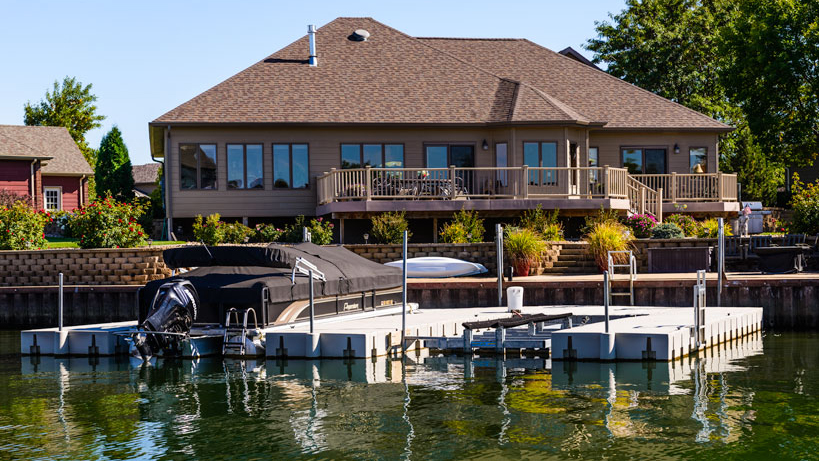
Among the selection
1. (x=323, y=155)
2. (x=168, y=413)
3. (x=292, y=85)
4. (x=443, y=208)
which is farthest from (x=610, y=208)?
(x=168, y=413)

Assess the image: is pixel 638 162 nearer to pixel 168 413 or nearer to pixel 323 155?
pixel 323 155

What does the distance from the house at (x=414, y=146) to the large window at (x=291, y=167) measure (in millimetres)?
35

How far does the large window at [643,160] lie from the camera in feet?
123

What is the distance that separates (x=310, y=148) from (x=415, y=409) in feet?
70.8

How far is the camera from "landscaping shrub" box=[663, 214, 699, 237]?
3105cm

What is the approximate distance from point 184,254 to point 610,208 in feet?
49.8

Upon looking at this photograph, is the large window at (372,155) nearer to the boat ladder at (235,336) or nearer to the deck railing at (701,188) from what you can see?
the deck railing at (701,188)

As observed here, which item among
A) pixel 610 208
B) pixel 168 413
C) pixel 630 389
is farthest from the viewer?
pixel 610 208

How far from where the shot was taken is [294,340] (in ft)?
63.2

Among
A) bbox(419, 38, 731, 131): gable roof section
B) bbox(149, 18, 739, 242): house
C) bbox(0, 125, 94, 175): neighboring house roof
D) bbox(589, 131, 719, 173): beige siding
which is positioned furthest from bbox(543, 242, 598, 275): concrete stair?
bbox(0, 125, 94, 175): neighboring house roof

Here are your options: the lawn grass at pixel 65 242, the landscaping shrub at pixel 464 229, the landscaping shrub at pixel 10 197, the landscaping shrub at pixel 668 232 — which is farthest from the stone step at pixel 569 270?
the landscaping shrub at pixel 10 197

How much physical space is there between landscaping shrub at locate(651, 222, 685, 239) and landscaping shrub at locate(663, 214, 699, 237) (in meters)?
1.32

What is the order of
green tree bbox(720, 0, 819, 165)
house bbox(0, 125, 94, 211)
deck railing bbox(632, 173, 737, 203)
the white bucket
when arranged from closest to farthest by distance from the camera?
1. the white bucket
2. deck railing bbox(632, 173, 737, 203)
3. green tree bbox(720, 0, 819, 165)
4. house bbox(0, 125, 94, 211)

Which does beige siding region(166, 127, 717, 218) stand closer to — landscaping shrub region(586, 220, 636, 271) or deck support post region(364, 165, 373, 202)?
deck support post region(364, 165, 373, 202)
